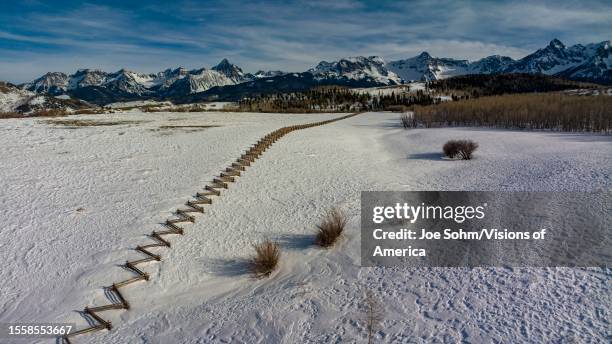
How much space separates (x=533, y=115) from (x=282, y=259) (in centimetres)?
2843

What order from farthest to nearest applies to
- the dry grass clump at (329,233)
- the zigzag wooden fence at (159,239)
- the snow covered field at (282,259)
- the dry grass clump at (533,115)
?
the dry grass clump at (533,115) → the dry grass clump at (329,233) → the zigzag wooden fence at (159,239) → the snow covered field at (282,259)

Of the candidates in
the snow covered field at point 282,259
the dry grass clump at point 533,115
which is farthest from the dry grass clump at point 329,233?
the dry grass clump at point 533,115

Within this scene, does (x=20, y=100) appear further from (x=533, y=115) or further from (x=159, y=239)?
(x=533, y=115)

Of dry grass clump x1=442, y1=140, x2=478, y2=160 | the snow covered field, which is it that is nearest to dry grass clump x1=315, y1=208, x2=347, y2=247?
the snow covered field

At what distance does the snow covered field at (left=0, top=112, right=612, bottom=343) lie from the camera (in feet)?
20.2

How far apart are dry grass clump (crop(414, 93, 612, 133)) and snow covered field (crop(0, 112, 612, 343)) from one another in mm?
5640

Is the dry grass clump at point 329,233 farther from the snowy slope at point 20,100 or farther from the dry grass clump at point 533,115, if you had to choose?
the snowy slope at point 20,100

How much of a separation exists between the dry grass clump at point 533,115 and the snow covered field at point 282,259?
5.64 m

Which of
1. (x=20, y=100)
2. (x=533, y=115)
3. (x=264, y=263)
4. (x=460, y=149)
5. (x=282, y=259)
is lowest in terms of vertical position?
(x=282, y=259)

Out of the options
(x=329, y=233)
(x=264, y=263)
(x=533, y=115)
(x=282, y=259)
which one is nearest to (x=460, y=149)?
(x=329, y=233)

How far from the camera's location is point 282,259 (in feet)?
29.7

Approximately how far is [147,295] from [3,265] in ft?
15.3

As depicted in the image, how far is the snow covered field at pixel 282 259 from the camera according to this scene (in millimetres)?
6160

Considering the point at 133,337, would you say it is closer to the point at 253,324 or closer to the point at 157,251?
the point at 253,324
